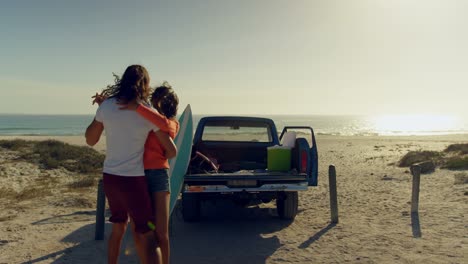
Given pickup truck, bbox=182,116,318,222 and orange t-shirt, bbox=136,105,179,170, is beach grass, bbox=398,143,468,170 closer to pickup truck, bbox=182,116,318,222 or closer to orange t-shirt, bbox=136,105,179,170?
pickup truck, bbox=182,116,318,222

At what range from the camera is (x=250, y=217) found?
26.3 ft

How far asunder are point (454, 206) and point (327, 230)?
12.4 ft

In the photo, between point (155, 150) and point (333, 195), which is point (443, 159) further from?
point (155, 150)

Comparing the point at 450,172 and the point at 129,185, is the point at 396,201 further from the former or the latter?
the point at 129,185

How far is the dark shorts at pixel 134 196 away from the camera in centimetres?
323

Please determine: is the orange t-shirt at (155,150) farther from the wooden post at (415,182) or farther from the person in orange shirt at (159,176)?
the wooden post at (415,182)

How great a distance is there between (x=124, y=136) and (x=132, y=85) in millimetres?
417

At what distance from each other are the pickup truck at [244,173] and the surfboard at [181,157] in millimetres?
814

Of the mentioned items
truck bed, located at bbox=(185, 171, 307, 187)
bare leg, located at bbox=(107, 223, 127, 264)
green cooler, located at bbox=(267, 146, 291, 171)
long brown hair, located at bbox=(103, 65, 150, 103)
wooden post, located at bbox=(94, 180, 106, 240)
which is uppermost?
long brown hair, located at bbox=(103, 65, 150, 103)

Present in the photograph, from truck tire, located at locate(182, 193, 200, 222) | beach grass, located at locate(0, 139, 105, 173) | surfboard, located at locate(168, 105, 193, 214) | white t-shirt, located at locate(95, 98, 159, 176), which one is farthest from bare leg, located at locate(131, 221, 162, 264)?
beach grass, located at locate(0, 139, 105, 173)

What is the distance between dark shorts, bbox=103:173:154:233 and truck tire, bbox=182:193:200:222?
356cm

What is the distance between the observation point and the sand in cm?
542

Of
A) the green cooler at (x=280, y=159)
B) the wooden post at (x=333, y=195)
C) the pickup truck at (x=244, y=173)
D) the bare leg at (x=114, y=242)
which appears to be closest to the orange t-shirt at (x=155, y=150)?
the bare leg at (x=114, y=242)

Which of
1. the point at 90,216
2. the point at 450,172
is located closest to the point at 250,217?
the point at 90,216
